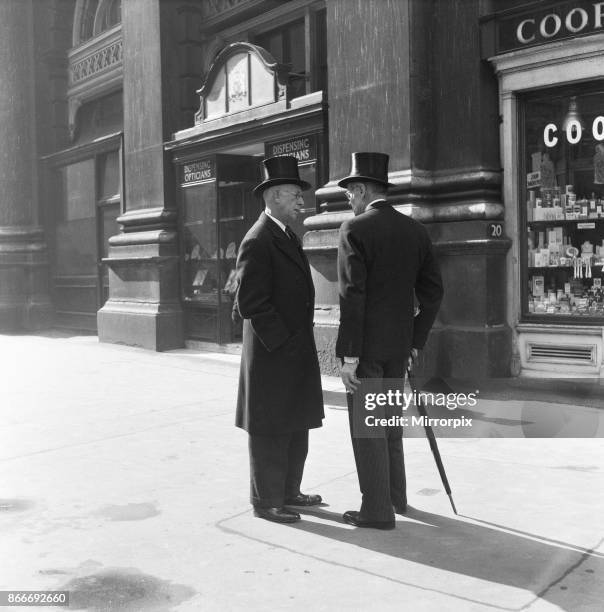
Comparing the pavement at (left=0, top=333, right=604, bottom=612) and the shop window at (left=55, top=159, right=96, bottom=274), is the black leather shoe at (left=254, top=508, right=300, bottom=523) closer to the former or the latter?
the pavement at (left=0, top=333, right=604, bottom=612)

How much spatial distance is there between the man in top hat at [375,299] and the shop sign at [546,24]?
4.34 metres

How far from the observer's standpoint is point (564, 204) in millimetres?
8672

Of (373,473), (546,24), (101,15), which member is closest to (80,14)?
(101,15)

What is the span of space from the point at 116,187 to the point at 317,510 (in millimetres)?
11223

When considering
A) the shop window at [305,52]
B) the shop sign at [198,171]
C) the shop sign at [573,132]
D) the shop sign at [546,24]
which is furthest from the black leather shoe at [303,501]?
the shop sign at [198,171]

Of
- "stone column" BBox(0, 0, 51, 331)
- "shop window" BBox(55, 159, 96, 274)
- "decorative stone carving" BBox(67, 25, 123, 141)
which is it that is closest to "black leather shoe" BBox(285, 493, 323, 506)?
"decorative stone carving" BBox(67, 25, 123, 141)

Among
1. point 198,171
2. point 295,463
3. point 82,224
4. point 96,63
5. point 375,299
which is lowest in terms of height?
point 295,463

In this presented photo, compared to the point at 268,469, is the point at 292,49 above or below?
above

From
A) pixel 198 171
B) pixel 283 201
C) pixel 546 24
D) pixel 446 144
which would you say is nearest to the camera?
pixel 283 201

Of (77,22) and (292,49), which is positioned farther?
(77,22)

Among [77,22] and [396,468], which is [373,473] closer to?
[396,468]

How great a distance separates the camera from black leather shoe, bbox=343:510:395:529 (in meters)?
4.64

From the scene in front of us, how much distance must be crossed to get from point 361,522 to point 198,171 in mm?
8685

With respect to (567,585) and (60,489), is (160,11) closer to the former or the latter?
(60,489)
